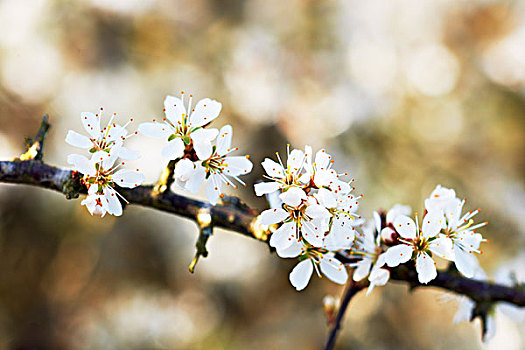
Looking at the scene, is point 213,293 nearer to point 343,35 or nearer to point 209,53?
point 209,53

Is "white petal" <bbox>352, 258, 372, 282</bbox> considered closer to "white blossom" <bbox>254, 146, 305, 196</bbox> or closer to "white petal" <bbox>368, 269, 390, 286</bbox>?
"white petal" <bbox>368, 269, 390, 286</bbox>

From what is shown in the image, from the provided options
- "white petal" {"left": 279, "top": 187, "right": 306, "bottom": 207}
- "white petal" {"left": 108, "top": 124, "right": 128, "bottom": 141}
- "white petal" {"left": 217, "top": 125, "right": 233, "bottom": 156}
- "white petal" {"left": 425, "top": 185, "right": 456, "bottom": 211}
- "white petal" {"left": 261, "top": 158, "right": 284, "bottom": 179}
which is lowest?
"white petal" {"left": 279, "top": 187, "right": 306, "bottom": 207}

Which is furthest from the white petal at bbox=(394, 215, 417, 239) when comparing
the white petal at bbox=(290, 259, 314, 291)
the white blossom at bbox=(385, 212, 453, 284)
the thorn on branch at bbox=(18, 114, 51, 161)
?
the thorn on branch at bbox=(18, 114, 51, 161)

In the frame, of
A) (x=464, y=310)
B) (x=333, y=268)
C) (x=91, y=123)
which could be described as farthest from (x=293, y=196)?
(x=464, y=310)

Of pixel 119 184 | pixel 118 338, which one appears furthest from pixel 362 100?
pixel 119 184

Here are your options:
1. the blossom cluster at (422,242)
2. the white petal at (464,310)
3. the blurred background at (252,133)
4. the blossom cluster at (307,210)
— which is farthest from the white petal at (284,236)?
the blurred background at (252,133)

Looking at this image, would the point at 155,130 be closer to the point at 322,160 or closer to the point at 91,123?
the point at 91,123

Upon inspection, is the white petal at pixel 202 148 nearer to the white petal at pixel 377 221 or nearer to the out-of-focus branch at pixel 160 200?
the out-of-focus branch at pixel 160 200
